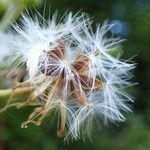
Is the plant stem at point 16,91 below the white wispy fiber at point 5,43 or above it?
below

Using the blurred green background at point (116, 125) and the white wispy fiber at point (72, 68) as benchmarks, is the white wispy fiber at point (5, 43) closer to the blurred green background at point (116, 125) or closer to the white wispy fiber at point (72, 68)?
the white wispy fiber at point (72, 68)

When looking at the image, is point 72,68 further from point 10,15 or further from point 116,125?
point 116,125

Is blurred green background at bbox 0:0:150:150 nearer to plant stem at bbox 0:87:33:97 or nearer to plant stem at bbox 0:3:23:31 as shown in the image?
plant stem at bbox 0:3:23:31

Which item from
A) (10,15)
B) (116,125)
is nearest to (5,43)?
(10,15)

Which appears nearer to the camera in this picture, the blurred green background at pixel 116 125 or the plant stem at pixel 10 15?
the plant stem at pixel 10 15

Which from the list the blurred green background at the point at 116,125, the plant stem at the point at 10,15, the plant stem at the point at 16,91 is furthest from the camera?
the blurred green background at the point at 116,125

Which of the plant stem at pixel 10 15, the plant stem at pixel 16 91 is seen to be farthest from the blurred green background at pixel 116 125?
the plant stem at pixel 16 91
